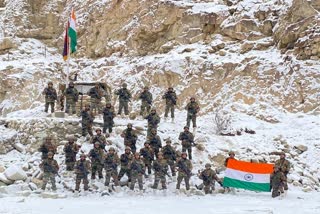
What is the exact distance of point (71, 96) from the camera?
18.2 meters

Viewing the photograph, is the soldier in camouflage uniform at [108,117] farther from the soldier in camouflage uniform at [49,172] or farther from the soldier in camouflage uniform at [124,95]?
the soldier in camouflage uniform at [49,172]

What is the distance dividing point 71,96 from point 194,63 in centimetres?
1058

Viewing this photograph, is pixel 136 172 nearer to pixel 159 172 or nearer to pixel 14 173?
pixel 159 172

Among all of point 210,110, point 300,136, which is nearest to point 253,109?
point 210,110

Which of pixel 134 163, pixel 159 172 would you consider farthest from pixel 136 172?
pixel 159 172

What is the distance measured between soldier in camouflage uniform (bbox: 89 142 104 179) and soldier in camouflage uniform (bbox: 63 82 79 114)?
14.6ft

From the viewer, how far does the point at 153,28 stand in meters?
30.1

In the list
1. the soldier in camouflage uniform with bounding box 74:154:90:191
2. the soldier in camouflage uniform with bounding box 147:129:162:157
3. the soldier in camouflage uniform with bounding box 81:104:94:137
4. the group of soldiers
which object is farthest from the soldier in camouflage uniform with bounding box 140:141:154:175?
the soldier in camouflage uniform with bounding box 81:104:94:137

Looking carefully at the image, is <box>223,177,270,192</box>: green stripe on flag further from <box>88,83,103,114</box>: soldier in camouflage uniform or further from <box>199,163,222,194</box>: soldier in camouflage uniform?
<box>88,83,103,114</box>: soldier in camouflage uniform

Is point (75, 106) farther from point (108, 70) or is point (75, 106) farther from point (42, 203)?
point (108, 70)

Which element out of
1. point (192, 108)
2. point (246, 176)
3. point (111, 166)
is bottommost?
point (246, 176)

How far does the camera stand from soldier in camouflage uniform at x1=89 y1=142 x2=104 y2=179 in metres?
14.2

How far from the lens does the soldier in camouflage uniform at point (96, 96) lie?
59.6 ft

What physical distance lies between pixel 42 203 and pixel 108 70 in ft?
61.2
